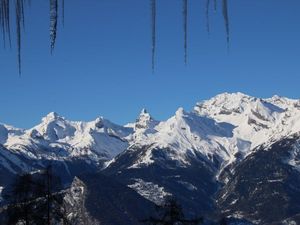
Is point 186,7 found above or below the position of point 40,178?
below

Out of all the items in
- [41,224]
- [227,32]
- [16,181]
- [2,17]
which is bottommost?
[227,32]

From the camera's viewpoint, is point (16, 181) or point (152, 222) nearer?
point (16, 181)

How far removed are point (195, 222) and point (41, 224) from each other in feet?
51.0

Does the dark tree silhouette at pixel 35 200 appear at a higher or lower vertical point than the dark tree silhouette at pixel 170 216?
lower

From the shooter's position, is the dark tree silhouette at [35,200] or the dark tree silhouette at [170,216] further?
the dark tree silhouette at [170,216]

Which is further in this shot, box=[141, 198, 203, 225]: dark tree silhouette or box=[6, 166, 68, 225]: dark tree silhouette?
box=[141, 198, 203, 225]: dark tree silhouette

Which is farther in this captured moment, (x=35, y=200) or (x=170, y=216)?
(x=170, y=216)

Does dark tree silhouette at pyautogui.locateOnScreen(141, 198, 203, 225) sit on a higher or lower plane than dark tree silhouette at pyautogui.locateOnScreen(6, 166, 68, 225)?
higher

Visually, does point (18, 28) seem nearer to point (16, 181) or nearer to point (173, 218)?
point (16, 181)

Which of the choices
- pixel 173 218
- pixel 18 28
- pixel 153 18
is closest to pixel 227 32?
pixel 153 18

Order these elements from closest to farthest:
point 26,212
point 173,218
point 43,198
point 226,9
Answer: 1. point 226,9
2. point 26,212
3. point 43,198
4. point 173,218

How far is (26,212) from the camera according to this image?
25484 millimetres

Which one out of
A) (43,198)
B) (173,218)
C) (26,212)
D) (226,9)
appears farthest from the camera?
(173,218)

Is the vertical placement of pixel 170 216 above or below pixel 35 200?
above
